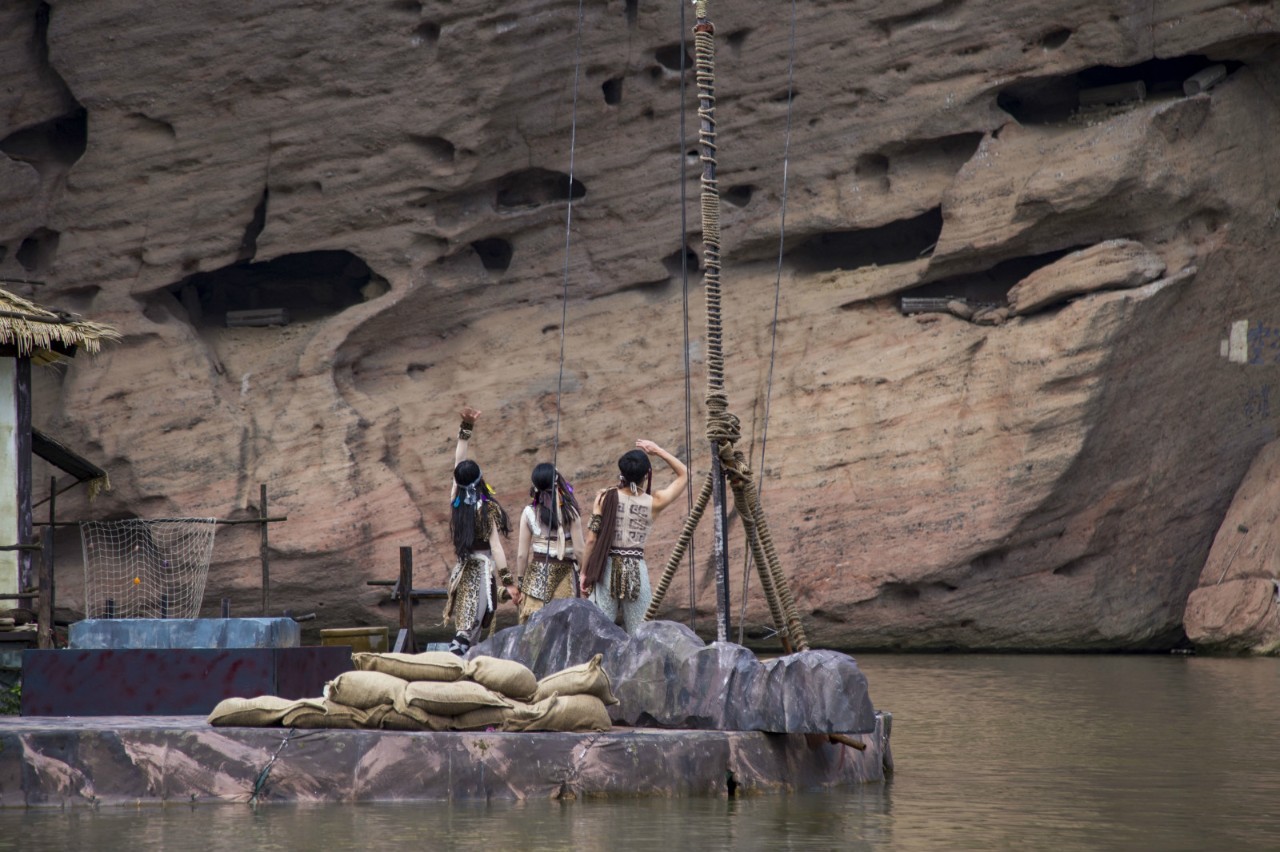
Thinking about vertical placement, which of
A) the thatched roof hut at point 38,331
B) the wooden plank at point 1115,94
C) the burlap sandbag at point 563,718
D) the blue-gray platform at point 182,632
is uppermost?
the wooden plank at point 1115,94

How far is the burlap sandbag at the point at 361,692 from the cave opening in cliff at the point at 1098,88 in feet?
46.2

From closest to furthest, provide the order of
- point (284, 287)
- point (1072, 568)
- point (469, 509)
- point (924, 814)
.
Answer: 1. point (924, 814)
2. point (469, 509)
3. point (1072, 568)
4. point (284, 287)

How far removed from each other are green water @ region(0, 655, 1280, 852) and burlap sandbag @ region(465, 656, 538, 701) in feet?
2.11

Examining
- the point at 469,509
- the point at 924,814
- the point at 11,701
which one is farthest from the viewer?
the point at 11,701

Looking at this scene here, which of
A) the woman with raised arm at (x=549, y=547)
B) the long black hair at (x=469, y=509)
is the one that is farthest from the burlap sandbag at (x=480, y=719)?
the long black hair at (x=469, y=509)

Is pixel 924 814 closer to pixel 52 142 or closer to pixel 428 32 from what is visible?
pixel 428 32

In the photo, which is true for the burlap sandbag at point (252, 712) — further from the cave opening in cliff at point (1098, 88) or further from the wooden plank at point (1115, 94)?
the wooden plank at point (1115, 94)

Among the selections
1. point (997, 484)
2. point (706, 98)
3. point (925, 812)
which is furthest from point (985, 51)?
point (925, 812)

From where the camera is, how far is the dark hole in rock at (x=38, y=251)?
21.2 metres

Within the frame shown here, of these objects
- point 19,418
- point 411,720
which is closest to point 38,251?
point 19,418

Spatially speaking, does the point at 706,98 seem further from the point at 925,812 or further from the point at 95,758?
the point at 95,758

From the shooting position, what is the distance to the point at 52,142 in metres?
21.5

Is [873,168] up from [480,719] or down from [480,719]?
up

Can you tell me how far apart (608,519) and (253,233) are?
42.2ft
